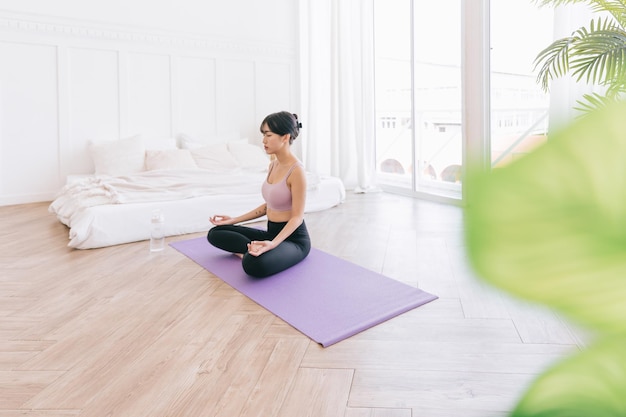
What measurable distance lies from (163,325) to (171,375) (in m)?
0.45

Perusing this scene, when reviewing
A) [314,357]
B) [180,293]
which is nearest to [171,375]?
[314,357]

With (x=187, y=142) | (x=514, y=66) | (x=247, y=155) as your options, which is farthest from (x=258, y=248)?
(x=187, y=142)

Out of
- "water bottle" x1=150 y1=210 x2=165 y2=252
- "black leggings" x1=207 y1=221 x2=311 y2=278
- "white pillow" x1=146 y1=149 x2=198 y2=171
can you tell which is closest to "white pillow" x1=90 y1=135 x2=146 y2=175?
"white pillow" x1=146 y1=149 x2=198 y2=171

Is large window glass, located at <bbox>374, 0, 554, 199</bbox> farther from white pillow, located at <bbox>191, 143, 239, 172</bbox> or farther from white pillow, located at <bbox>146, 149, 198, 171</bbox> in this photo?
white pillow, located at <bbox>146, 149, 198, 171</bbox>

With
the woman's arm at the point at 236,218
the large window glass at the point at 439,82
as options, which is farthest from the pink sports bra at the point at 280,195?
the large window glass at the point at 439,82

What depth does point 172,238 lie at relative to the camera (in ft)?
11.7

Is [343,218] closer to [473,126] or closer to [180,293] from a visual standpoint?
[473,126]

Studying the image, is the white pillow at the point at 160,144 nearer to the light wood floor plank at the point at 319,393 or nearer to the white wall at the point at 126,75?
the white wall at the point at 126,75

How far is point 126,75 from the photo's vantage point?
5309 millimetres

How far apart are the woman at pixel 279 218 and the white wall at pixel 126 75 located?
9.90ft

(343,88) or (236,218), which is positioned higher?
(343,88)

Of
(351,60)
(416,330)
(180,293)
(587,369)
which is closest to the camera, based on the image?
(587,369)

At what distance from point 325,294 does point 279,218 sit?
1.94 feet

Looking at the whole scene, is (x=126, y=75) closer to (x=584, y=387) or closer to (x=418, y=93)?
(x=418, y=93)
